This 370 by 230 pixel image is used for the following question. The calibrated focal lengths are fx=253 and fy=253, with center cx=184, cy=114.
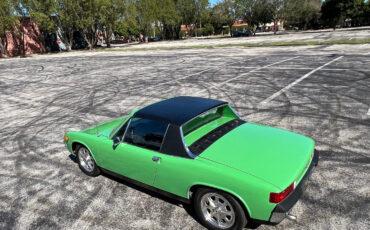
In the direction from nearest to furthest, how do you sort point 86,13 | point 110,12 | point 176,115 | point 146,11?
point 176,115 < point 86,13 < point 110,12 < point 146,11

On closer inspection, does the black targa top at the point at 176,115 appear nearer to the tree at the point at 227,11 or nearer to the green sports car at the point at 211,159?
the green sports car at the point at 211,159

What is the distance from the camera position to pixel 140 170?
392cm

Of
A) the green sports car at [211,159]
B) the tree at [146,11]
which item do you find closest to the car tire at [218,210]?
the green sports car at [211,159]

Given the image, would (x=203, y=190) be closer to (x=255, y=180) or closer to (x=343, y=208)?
(x=255, y=180)

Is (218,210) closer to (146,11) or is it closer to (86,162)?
(86,162)

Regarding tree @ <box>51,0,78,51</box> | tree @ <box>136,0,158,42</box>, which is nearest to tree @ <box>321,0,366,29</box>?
tree @ <box>136,0,158,42</box>

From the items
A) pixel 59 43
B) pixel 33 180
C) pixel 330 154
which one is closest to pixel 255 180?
pixel 330 154

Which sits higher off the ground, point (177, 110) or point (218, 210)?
point (177, 110)

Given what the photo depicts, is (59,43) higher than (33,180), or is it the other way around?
(59,43)

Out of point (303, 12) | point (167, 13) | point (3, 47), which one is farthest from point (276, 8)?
point (3, 47)

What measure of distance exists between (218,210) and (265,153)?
98 centimetres

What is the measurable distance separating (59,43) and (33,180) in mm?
57292

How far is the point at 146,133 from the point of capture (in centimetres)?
397

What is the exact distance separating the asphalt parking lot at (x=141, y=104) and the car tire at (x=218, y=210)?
10.9 inches
